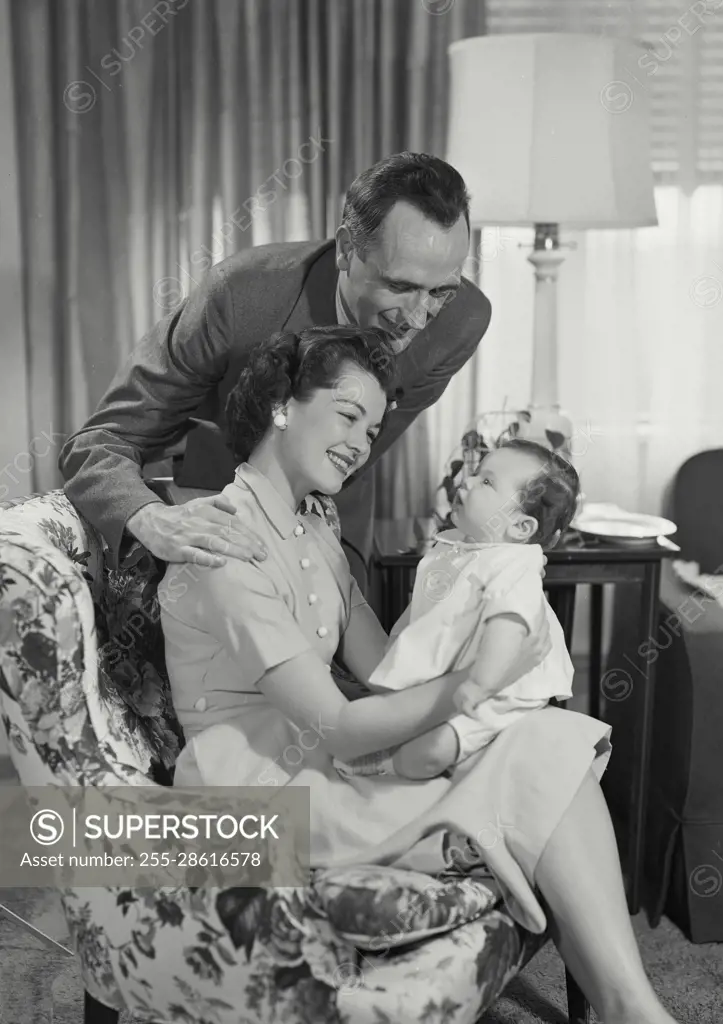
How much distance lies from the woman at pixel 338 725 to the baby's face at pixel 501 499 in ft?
0.63

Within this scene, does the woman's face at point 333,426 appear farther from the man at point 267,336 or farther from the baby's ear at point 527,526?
the baby's ear at point 527,526

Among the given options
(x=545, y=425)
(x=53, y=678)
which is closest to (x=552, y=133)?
(x=545, y=425)

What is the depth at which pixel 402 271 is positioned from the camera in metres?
1.80

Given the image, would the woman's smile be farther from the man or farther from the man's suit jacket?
the man's suit jacket

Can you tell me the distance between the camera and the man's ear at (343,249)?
74.1 inches

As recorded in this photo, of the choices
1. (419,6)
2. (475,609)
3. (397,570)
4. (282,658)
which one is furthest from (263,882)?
(419,6)

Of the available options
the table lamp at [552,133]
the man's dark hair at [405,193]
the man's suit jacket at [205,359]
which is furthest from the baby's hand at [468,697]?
the table lamp at [552,133]

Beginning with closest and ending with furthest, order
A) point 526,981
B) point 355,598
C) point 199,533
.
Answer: point 199,533 < point 355,598 < point 526,981

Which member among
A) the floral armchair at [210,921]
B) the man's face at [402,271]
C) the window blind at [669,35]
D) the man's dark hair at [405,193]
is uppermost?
the window blind at [669,35]

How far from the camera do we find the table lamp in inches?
98.3

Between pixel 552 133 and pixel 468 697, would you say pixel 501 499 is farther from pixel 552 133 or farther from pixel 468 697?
pixel 552 133

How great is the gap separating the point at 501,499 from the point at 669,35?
6.30 feet

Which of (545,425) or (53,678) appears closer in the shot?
(53,678)

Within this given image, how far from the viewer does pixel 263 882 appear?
4.67 ft
